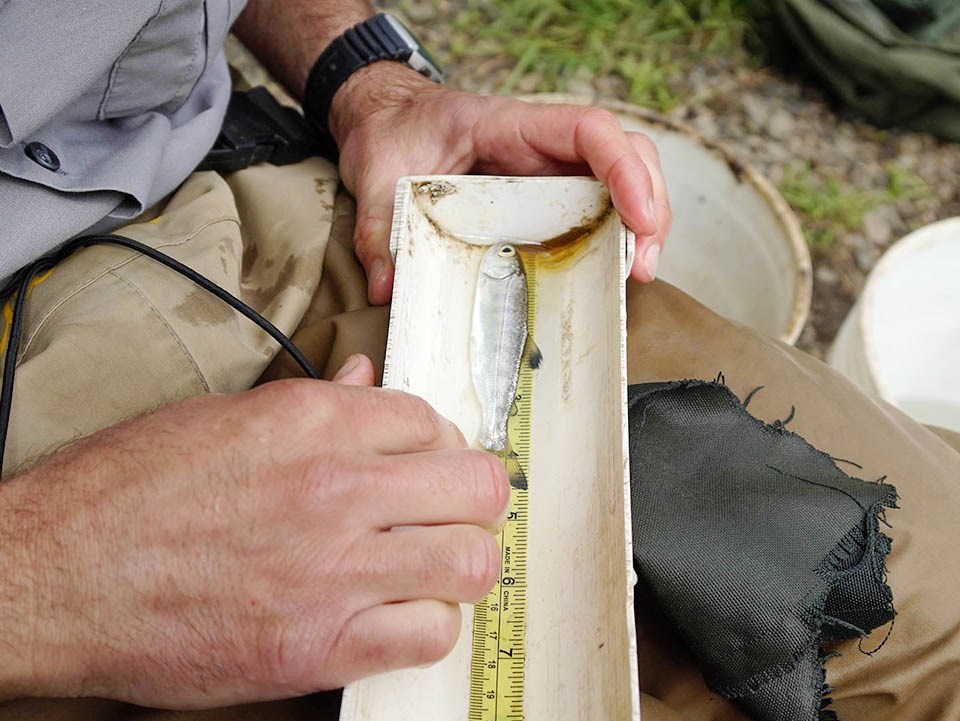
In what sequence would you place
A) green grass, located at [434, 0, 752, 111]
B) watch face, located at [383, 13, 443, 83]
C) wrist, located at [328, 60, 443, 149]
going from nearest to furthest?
wrist, located at [328, 60, 443, 149]
watch face, located at [383, 13, 443, 83]
green grass, located at [434, 0, 752, 111]

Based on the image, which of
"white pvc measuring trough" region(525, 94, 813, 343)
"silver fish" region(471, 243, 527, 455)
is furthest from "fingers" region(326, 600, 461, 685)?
"white pvc measuring trough" region(525, 94, 813, 343)

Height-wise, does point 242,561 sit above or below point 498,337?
→ above

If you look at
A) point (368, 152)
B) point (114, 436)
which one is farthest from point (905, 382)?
point (114, 436)

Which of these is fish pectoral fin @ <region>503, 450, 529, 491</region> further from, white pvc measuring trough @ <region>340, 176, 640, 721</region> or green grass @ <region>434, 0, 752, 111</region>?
green grass @ <region>434, 0, 752, 111</region>

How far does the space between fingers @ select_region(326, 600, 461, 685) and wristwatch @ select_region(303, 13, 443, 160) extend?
0.97 m

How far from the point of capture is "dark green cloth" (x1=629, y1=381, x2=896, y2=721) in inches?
34.2

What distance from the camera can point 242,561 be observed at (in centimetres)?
72

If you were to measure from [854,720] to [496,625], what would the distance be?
417 millimetres

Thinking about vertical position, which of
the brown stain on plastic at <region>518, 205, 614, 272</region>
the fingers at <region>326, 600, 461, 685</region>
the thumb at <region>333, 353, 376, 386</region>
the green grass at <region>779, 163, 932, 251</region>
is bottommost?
the green grass at <region>779, 163, 932, 251</region>

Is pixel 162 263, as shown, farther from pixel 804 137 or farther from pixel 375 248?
pixel 804 137

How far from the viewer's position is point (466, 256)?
4.03 feet

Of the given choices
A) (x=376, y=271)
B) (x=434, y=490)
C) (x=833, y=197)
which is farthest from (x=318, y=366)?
(x=833, y=197)

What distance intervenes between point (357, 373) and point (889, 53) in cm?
230

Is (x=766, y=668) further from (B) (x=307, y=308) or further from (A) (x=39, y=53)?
(A) (x=39, y=53)
